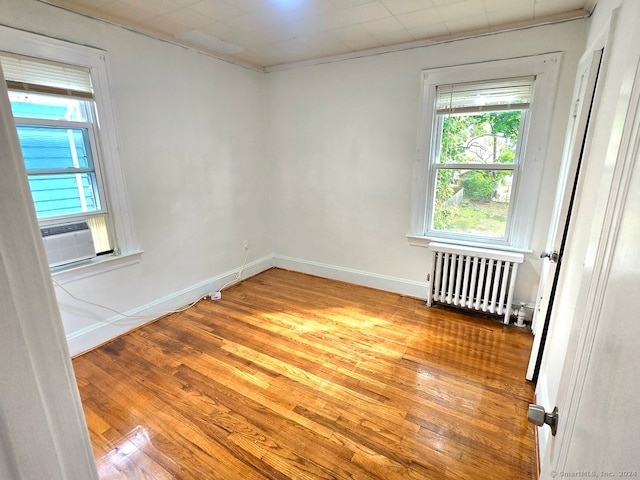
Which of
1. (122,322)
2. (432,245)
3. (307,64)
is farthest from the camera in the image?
(307,64)

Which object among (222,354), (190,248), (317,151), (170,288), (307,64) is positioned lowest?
(222,354)

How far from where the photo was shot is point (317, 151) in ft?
12.0

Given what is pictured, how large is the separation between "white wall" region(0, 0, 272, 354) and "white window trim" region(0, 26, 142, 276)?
Result: 0.05 m

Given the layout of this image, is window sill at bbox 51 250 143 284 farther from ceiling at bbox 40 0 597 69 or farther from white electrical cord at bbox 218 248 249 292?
ceiling at bbox 40 0 597 69

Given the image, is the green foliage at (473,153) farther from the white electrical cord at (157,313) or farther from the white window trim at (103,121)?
the white window trim at (103,121)

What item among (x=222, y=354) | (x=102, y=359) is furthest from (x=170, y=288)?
(x=222, y=354)

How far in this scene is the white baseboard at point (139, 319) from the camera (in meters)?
2.45

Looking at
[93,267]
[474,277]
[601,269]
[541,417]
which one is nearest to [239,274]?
[93,267]

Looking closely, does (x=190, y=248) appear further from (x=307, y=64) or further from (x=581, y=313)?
(x=581, y=313)

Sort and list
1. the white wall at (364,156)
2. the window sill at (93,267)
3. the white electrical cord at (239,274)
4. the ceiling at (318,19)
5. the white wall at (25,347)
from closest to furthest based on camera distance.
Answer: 1. the white wall at (25,347)
2. the ceiling at (318,19)
3. the window sill at (93,267)
4. the white wall at (364,156)
5. the white electrical cord at (239,274)

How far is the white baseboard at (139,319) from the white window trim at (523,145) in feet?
7.31

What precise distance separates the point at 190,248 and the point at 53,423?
9.65ft

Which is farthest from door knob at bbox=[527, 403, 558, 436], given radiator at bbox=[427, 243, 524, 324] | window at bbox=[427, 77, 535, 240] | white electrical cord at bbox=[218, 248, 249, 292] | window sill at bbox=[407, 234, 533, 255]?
white electrical cord at bbox=[218, 248, 249, 292]

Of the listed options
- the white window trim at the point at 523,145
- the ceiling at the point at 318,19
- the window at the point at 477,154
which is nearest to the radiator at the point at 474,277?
the white window trim at the point at 523,145
